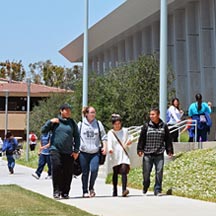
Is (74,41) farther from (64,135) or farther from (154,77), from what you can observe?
(64,135)

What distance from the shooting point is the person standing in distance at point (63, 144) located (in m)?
13.4

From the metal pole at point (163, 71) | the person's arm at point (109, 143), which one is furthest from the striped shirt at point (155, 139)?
the metal pole at point (163, 71)

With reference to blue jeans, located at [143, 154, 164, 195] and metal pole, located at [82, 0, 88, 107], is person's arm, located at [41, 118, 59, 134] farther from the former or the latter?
metal pole, located at [82, 0, 88, 107]

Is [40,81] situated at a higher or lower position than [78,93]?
higher

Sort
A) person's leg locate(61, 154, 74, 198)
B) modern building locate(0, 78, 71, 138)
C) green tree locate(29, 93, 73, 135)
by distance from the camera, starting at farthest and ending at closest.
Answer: modern building locate(0, 78, 71, 138)
green tree locate(29, 93, 73, 135)
person's leg locate(61, 154, 74, 198)

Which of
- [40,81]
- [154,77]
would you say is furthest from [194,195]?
[40,81]

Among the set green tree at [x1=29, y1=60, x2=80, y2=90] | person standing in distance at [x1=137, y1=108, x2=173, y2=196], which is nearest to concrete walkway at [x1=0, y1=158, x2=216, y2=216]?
person standing in distance at [x1=137, y1=108, x2=173, y2=196]

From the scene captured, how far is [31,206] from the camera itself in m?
12.3

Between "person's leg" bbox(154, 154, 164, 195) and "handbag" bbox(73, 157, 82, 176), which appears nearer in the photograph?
"handbag" bbox(73, 157, 82, 176)

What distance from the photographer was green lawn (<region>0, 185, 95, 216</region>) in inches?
438

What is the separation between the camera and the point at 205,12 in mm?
37562

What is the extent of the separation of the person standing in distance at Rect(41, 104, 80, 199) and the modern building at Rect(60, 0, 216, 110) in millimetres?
24113

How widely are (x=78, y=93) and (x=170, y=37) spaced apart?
6890 mm

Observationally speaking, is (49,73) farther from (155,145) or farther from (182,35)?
(155,145)
